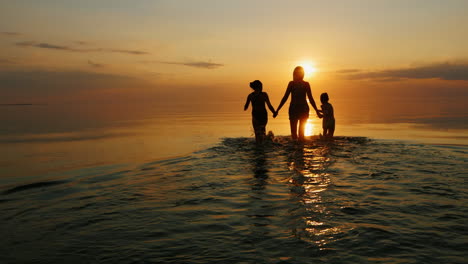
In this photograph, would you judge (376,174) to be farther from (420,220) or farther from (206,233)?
(206,233)

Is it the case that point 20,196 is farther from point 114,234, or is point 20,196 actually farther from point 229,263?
point 229,263

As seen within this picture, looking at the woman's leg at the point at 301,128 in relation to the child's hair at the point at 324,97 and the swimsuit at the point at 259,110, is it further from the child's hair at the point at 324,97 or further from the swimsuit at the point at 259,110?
the swimsuit at the point at 259,110

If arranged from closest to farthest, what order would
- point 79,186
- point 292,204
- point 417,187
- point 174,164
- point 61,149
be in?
point 292,204 < point 417,187 < point 79,186 < point 174,164 < point 61,149

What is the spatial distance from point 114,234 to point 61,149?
13.5m

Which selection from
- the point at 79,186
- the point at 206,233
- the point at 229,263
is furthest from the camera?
the point at 79,186

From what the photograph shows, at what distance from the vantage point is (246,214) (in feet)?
17.9

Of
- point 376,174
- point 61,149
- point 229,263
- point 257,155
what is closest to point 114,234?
point 229,263

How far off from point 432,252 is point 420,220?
3.90 ft

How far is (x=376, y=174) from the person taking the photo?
27.3 feet

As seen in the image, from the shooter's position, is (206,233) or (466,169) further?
(466,169)

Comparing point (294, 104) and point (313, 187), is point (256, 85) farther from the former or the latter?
point (313, 187)

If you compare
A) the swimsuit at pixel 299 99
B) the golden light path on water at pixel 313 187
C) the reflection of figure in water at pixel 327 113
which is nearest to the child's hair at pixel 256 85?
the swimsuit at pixel 299 99

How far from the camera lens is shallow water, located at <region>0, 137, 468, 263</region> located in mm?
4012

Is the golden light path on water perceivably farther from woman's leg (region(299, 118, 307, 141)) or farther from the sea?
woman's leg (region(299, 118, 307, 141))
